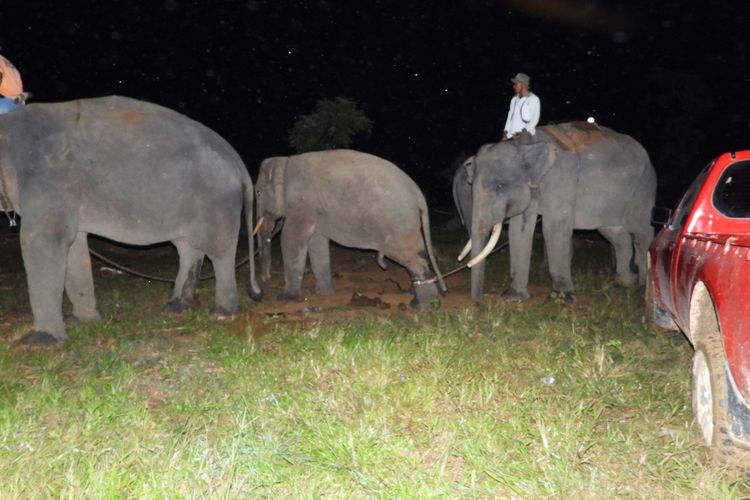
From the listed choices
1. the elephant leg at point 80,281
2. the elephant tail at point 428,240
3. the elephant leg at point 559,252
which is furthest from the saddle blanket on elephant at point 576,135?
the elephant leg at point 80,281

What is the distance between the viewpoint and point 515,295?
8.51 metres

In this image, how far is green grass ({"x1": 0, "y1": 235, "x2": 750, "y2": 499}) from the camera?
11.1 feet

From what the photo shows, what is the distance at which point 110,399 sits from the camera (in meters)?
4.41

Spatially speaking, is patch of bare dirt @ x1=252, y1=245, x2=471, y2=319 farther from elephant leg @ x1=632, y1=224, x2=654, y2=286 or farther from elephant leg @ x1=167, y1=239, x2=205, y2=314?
elephant leg @ x1=632, y1=224, x2=654, y2=286

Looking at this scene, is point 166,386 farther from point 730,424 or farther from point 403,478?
point 730,424

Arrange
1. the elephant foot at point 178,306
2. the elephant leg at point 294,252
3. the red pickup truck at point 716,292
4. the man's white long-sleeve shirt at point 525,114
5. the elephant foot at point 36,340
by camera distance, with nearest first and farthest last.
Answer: the red pickup truck at point 716,292 < the elephant foot at point 36,340 < the elephant foot at point 178,306 < the elephant leg at point 294,252 < the man's white long-sleeve shirt at point 525,114

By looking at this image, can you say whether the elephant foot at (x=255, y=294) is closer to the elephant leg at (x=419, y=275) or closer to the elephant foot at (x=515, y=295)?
the elephant leg at (x=419, y=275)

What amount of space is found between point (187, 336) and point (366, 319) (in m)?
1.71

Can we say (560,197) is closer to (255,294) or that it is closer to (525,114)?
(525,114)

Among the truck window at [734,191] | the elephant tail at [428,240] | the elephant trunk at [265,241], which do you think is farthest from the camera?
the elephant trunk at [265,241]

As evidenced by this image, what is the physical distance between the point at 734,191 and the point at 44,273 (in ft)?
18.2

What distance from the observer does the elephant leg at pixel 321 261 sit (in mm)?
8914

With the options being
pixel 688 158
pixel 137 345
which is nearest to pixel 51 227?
pixel 137 345

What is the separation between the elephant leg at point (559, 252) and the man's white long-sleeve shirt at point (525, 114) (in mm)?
1147
